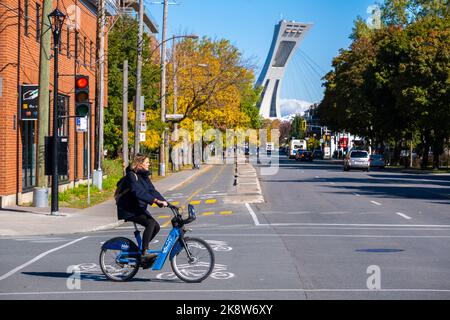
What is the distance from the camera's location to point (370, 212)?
84.7 feet

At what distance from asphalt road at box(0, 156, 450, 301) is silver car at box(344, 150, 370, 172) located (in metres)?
43.8

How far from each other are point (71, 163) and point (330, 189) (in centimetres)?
1211

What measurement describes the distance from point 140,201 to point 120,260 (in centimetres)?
93

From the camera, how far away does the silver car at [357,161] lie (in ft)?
233

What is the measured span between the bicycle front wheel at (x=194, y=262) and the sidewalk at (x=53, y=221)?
8.85 meters

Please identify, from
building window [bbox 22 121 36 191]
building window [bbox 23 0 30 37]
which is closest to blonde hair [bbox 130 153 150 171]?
building window [bbox 22 121 36 191]

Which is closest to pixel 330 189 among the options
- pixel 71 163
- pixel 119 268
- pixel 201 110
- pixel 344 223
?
pixel 71 163

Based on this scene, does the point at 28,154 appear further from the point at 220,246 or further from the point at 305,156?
the point at 305,156

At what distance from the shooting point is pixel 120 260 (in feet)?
40.3

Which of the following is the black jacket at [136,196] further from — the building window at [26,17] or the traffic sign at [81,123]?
the building window at [26,17]
